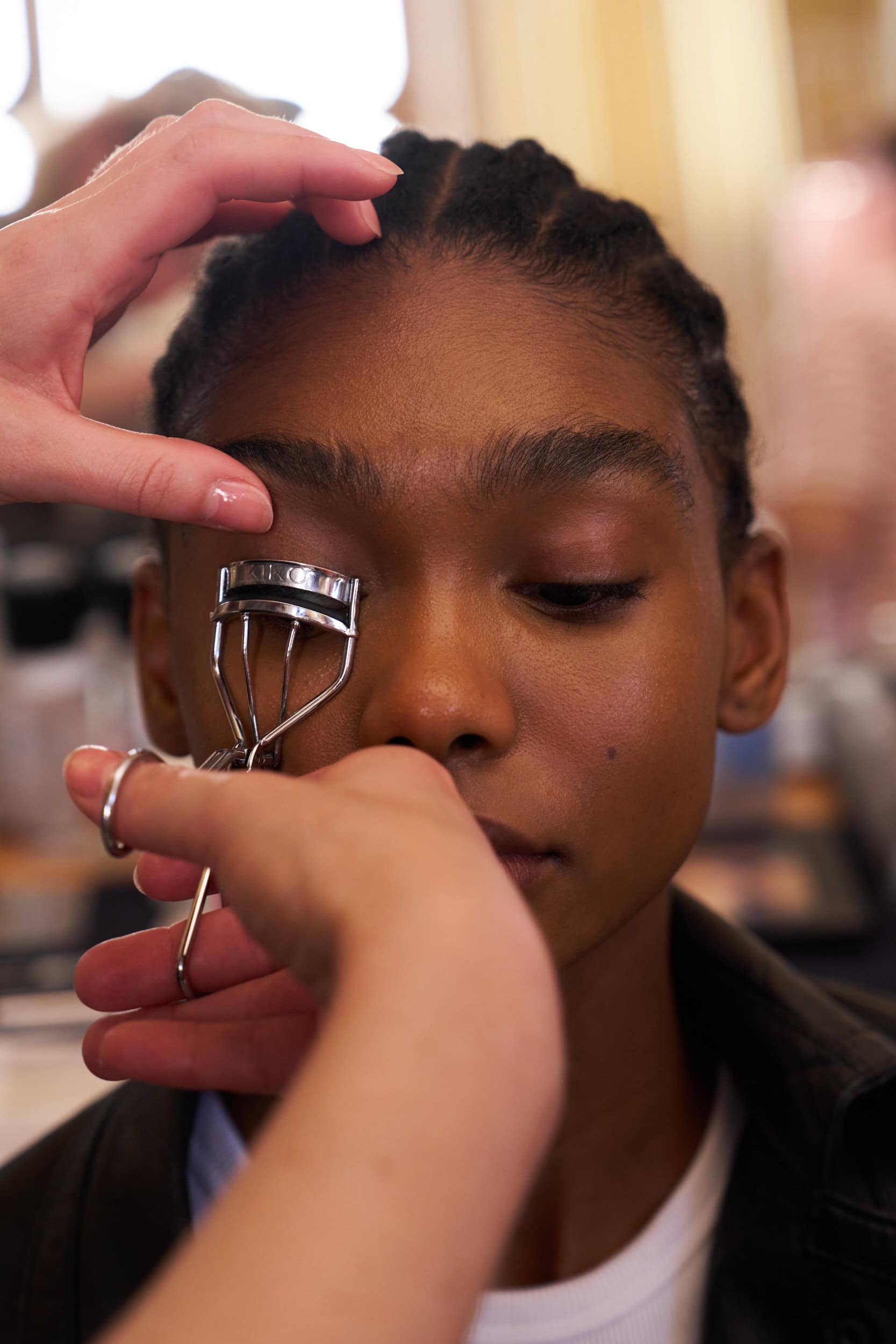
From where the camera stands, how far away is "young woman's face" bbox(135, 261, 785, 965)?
21.1 inches

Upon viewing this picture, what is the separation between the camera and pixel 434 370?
554mm

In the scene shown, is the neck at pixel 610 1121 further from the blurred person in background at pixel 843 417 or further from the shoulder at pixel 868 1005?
the blurred person in background at pixel 843 417

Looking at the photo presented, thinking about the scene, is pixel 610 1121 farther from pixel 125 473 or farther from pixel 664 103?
pixel 664 103

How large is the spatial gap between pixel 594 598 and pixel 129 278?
28cm

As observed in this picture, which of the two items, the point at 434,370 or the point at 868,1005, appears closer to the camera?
the point at 434,370

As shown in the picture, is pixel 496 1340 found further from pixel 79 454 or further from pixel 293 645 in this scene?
pixel 79 454

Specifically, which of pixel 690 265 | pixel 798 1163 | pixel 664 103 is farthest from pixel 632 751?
pixel 664 103

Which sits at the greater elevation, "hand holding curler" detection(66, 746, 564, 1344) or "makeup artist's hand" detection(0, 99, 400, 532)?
"makeup artist's hand" detection(0, 99, 400, 532)

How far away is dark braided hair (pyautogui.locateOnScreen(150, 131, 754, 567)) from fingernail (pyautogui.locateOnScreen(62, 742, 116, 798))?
0.96 feet

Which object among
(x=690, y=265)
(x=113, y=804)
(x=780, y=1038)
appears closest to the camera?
(x=113, y=804)

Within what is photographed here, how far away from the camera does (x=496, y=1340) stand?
0.64 metres

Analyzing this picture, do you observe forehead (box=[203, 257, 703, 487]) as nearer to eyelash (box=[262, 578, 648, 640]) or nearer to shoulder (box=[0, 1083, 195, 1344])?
eyelash (box=[262, 578, 648, 640])

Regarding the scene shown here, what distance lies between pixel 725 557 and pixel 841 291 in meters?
1.25

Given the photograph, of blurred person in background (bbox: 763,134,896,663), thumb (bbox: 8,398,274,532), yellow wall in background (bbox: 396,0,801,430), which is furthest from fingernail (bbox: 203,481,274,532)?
yellow wall in background (bbox: 396,0,801,430)
